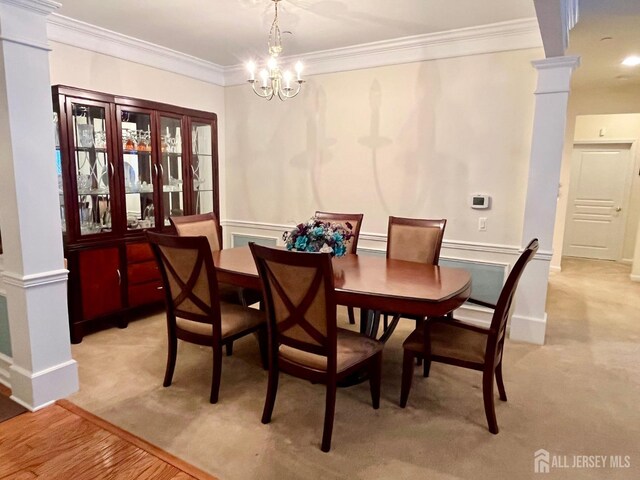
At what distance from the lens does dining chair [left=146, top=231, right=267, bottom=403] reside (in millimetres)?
2283

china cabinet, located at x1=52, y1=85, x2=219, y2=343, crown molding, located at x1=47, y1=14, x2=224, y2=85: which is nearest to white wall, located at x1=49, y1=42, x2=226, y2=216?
crown molding, located at x1=47, y1=14, x2=224, y2=85

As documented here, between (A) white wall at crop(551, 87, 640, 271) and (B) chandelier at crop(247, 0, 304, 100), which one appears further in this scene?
(A) white wall at crop(551, 87, 640, 271)

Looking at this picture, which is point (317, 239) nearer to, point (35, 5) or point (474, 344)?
point (474, 344)

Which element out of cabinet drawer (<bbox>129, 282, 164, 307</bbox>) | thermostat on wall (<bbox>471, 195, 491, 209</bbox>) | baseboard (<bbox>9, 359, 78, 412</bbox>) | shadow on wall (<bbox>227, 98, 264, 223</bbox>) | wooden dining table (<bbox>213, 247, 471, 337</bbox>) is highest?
shadow on wall (<bbox>227, 98, 264, 223</bbox>)

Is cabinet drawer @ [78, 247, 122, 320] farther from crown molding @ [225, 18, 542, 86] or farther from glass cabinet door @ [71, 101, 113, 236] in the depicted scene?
crown molding @ [225, 18, 542, 86]

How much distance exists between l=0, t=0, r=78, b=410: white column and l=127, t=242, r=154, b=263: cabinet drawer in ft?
3.83

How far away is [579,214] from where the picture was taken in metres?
6.87

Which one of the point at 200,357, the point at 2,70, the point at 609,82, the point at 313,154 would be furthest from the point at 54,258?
the point at 609,82

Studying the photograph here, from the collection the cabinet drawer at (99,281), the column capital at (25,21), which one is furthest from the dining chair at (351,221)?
the column capital at (25,21)

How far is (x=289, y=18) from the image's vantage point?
3.16m

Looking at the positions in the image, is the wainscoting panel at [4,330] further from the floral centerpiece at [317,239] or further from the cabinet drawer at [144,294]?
the floral centerpiece at [317,239]

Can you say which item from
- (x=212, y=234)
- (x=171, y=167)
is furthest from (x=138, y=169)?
(x=212, y=234)

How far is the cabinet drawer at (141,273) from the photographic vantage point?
141 inches

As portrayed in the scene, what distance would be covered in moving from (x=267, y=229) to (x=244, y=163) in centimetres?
81
